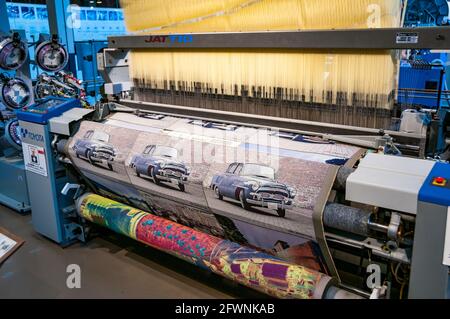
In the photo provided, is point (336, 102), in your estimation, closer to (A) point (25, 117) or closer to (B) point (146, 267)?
(B) point (146, 267)

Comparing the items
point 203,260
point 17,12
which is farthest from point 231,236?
point 17,12

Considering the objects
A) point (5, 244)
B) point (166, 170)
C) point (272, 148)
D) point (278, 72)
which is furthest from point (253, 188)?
point (5, 244)

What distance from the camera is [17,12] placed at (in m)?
7.28

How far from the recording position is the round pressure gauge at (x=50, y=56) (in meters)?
4.33

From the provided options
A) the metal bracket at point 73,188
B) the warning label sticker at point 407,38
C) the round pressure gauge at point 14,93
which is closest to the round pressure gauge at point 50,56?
the round pressure gauge at point 14,93

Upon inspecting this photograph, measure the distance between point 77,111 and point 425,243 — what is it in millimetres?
2345

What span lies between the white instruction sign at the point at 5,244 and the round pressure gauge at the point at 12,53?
2.37 m

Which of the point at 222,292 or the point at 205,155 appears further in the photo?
the point at 222,292

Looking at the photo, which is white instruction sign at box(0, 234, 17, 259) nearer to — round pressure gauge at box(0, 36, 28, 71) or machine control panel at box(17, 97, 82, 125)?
machine control panel at box(17, 97, 82, 125)

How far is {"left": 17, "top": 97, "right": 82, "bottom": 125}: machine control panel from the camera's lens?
280 centimetres

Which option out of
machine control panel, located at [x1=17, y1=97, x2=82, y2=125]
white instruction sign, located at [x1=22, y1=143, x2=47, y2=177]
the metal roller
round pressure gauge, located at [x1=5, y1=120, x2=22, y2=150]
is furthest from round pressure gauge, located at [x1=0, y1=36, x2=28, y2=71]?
the metal roller

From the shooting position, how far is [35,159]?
117 inches

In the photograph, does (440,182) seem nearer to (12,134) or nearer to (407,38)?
(407,38)
